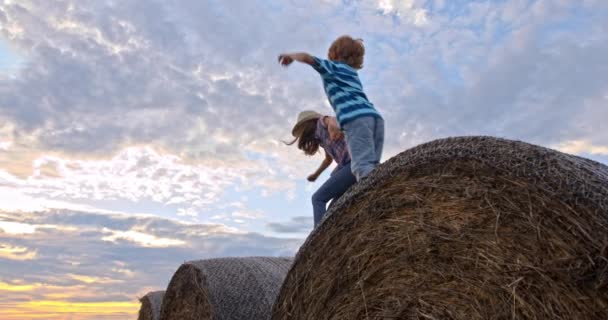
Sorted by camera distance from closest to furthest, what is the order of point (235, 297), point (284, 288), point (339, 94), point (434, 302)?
point (434, 302) → point (284, 288) → point (339, 94) → point (235, 297)

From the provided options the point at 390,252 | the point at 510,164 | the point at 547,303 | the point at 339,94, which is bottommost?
the point at 547,303

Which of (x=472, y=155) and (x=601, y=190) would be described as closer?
(x=601, y=190)

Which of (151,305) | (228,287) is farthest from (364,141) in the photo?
(151,305)

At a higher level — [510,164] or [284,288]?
[510,164]

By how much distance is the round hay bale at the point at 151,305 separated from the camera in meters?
8.04

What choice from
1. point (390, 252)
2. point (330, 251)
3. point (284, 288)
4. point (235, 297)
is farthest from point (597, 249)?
point (235, 297)

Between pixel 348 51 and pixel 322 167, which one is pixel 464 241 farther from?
pixel 322 167

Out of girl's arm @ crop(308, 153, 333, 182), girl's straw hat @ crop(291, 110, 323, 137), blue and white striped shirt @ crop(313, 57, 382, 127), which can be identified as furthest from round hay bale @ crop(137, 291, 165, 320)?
blue and white striped shirt @ crop(313, 57, 382, 127)

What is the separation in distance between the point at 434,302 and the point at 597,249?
799mm

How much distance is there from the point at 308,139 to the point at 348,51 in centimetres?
108

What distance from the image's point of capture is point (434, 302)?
304 cm

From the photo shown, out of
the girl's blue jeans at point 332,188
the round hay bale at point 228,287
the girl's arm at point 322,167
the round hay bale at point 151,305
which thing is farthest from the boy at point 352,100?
the round hay bale at point 151,305

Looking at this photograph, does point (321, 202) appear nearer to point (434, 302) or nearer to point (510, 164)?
point (434, 302)

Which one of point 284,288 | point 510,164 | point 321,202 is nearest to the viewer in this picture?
point 510,164
